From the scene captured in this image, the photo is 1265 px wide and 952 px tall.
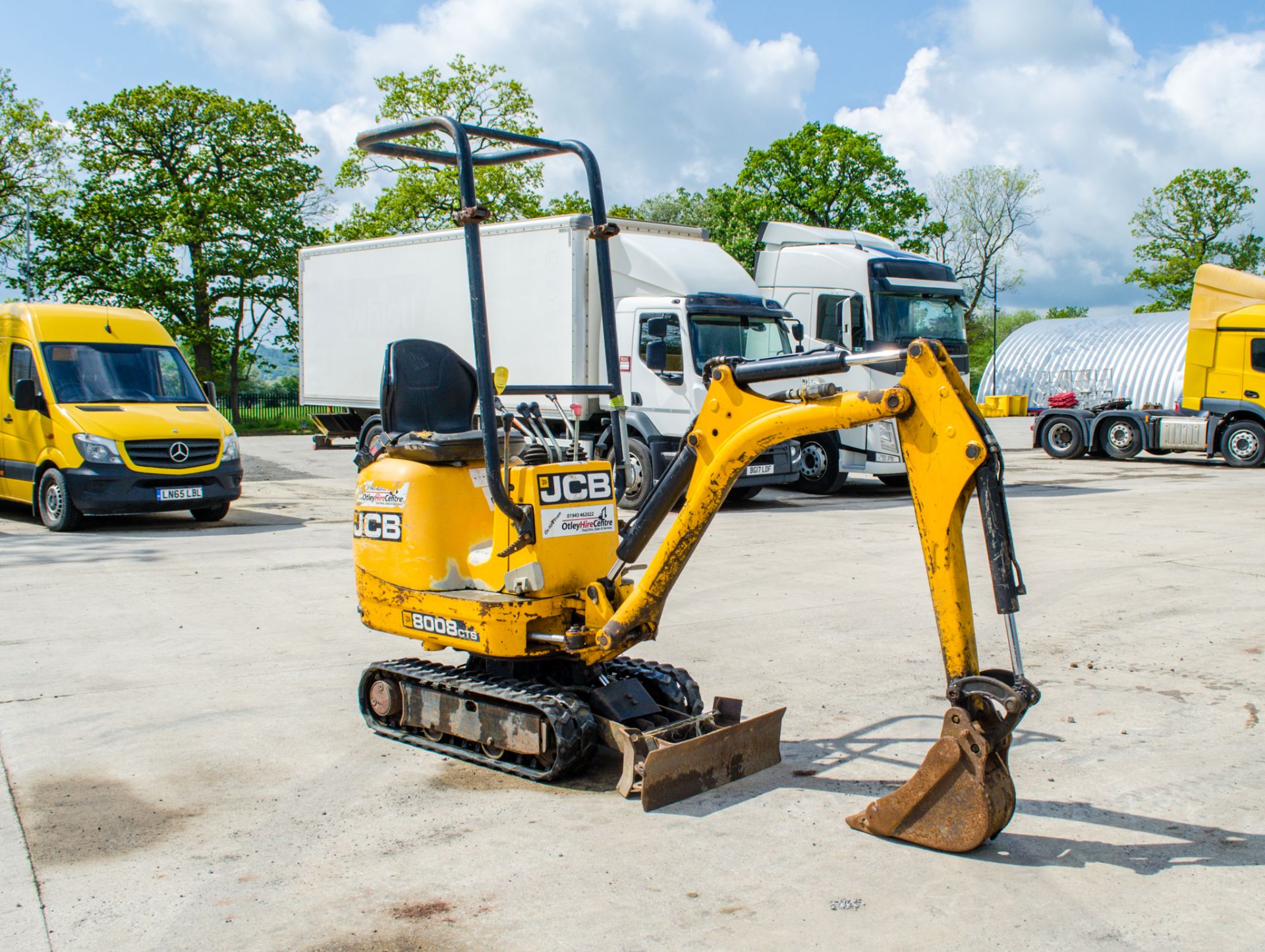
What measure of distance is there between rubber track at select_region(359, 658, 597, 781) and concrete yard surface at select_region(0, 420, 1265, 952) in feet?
0.28

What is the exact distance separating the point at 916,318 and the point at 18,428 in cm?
1309

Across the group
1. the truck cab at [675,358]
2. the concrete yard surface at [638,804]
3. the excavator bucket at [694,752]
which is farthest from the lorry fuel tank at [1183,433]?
the excavator bucket at [694,752]

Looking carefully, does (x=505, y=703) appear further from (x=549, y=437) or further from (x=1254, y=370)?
(x=1254, y=370)

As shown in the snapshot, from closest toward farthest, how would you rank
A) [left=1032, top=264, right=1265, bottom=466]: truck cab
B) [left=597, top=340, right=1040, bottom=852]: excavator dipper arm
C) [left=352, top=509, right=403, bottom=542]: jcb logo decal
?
[left=597, top=340, right=1040, bottom=852]: excavator dipper arm
[left=352, top=509, right=403, bottom=542]: jcb logo decal
[left=1032, top=264, right=1265, bottom=466]: truck cab

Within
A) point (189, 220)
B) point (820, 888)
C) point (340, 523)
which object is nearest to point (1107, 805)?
point (820, 888)

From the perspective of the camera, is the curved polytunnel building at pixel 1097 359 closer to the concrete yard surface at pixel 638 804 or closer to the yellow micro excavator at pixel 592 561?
the concrete yard surface at pixel 638 804

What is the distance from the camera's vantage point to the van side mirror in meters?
13.2

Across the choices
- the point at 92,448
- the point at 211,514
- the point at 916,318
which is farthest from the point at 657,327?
the point at 92,448

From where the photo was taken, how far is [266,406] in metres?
43.9

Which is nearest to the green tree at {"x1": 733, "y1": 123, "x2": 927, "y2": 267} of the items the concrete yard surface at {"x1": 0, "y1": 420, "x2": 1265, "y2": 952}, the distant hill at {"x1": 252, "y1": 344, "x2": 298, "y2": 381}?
the distant hill at {"x1": 252, "y1": 344, "x2": 298, "y2": 381}

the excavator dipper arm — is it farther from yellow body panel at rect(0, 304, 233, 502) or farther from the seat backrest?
yellow body panel at rect(0, 304, 233, 502)

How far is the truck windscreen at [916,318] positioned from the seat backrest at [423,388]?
12.9 m

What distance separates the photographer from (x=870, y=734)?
5.77m

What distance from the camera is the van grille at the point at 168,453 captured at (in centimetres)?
1315
